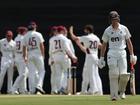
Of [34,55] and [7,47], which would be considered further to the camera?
[7,47]

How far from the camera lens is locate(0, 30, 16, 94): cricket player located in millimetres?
24438

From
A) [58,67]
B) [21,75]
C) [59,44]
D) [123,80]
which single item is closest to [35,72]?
[58,67]

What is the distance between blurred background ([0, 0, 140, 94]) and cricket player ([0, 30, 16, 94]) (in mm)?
1751

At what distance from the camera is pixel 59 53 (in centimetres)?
2352

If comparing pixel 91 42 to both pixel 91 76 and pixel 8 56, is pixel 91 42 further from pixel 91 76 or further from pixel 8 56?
pixel 8 56

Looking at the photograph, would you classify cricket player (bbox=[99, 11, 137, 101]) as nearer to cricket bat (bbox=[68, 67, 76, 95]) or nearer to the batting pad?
the batting pad

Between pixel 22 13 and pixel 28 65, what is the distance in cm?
382

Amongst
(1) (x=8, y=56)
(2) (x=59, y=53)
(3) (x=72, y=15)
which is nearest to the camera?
(2) (x=59, y=53)

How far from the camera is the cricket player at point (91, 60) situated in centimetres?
2336

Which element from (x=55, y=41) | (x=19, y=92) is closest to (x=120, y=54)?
(x=55, y=41)

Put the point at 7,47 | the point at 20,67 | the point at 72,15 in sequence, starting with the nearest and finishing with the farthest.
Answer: the point at 20,67
the point at 7,47
the point at 72,15

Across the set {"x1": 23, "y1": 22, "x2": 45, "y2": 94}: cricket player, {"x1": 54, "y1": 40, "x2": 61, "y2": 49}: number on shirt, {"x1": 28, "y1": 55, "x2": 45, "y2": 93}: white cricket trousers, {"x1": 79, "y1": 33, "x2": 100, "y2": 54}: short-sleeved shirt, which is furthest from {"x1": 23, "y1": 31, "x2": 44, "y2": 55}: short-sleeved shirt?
{"x1": 79, "y1": 33, "x2": 100, "y2": 54}: short-sleeved shirt

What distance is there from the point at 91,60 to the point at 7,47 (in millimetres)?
2990

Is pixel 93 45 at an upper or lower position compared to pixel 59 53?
upper
